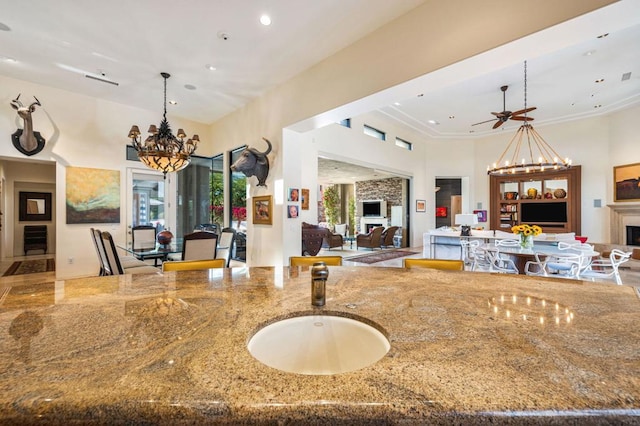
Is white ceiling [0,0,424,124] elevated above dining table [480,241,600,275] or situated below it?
above

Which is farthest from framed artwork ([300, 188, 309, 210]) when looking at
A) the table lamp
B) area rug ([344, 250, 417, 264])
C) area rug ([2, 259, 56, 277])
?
area rug ([2, 259, 56, 277])

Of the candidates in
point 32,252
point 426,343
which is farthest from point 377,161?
point 32,252

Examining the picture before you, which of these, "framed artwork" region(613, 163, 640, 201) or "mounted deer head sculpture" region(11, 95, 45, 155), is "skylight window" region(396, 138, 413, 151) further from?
"mounted deer head sculpture" region(11, 95, 45, 155)

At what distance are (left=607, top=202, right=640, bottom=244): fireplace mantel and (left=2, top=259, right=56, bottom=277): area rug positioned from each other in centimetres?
1291

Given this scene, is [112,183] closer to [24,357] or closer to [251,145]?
[251,145]

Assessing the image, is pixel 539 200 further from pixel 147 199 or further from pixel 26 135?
pixel 26 135

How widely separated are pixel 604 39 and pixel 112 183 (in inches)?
353

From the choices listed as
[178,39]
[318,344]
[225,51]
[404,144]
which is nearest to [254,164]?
[225,51]

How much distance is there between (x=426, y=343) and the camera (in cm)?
85

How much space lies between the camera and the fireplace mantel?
22.8ft

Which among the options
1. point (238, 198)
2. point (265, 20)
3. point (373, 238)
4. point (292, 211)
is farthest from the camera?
point (373, 238)

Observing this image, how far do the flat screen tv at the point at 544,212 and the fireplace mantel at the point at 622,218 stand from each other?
110 centimetres

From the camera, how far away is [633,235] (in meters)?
6.95

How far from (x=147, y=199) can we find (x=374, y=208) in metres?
8.48
